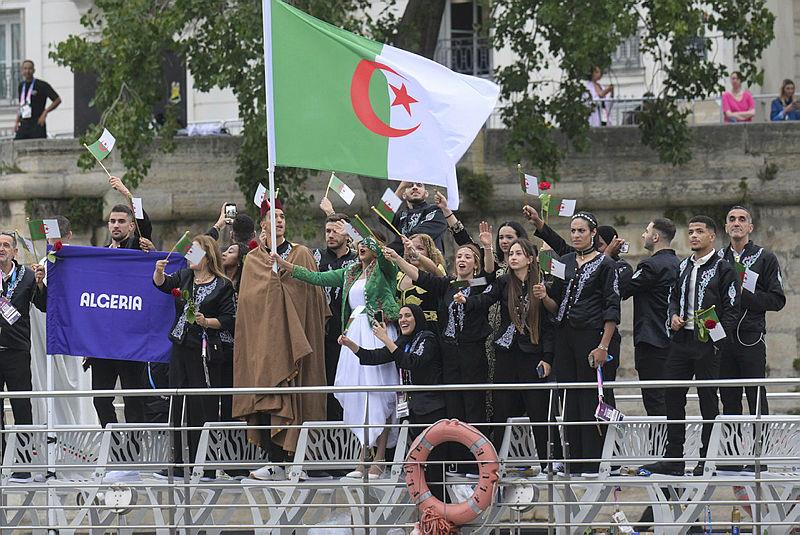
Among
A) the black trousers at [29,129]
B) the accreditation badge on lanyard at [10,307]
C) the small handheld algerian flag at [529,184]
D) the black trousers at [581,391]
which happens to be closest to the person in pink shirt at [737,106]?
the black trousers at [29,129]

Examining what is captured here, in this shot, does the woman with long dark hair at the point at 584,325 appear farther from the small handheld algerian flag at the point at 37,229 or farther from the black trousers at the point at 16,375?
the black trousers at the point at 16,375

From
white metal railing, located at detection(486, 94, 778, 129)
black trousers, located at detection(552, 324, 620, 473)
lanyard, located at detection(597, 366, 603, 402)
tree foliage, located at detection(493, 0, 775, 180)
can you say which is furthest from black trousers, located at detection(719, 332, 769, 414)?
white metal railing, located at detection(486, 94, 778, 129)

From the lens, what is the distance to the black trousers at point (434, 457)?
1261 centimetres

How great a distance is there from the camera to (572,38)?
63.2 ft

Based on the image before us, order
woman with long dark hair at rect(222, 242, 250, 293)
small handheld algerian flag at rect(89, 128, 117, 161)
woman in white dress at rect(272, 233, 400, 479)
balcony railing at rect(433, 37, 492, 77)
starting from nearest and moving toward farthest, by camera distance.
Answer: woman in white dress at rect(272, 233, 400, 479), woman with long dark hair at rect(222, 242, 250, 293), small handheld algerian flag at rect(89, 128, 117, 161), balcony railing at rect(433, 37, 492, 77)

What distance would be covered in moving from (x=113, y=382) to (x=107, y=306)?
0.66m

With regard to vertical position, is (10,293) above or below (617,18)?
below

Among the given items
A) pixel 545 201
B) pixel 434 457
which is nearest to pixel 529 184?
pixel 545 201

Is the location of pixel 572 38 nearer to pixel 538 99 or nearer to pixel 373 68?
pixel 538 99

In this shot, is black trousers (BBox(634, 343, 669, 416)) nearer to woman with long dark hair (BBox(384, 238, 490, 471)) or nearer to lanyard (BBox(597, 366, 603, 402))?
lanyard (BBox(597, 366, 603, 402))

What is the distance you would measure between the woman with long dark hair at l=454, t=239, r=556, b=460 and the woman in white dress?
25.8 inches

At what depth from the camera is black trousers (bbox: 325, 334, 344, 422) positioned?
1412 centimetres

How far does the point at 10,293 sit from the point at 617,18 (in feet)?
24.3

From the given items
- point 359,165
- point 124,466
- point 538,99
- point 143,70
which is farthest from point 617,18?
point 124,466
